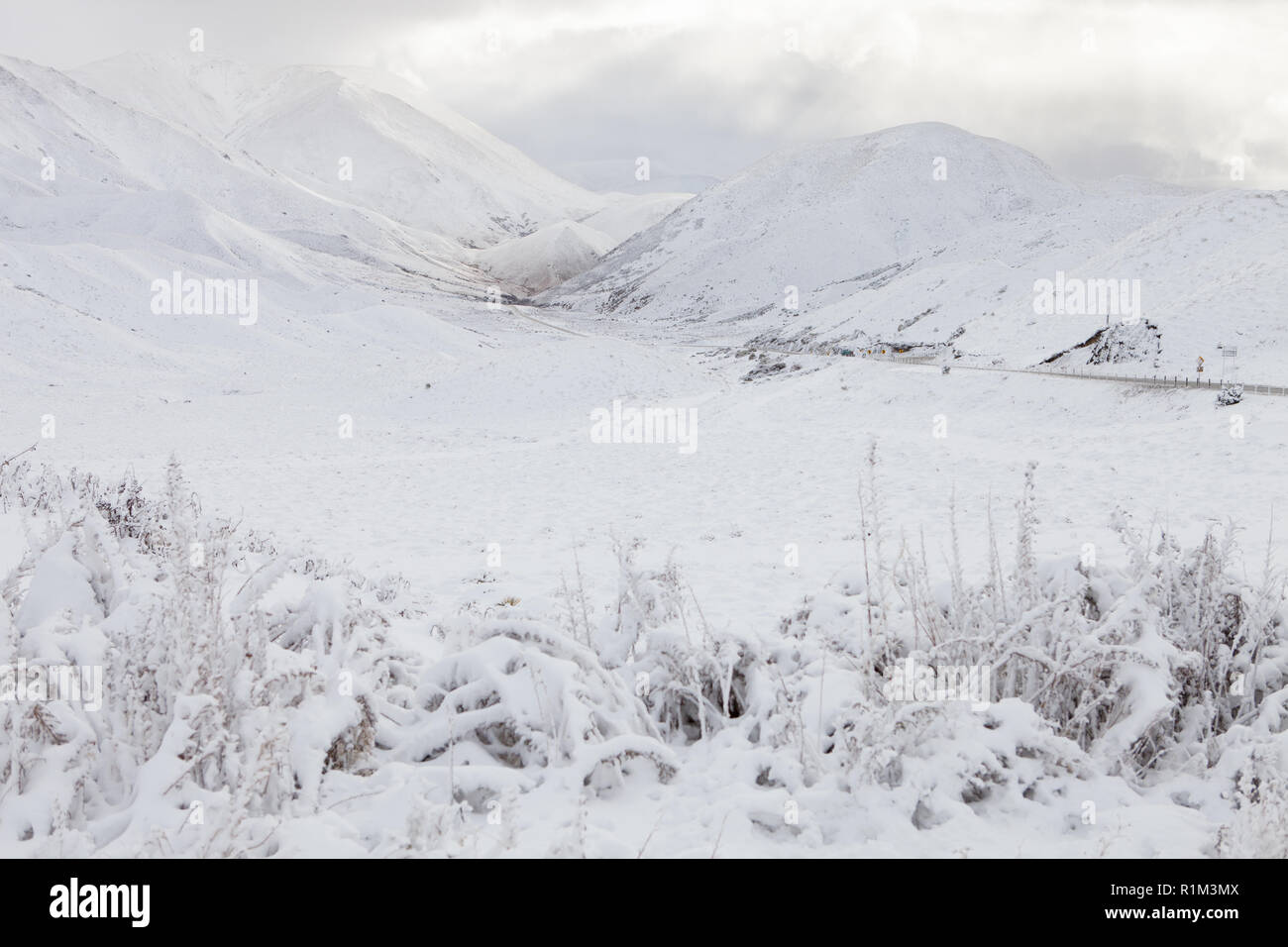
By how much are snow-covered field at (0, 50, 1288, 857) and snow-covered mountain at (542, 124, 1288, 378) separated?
2.59 feet

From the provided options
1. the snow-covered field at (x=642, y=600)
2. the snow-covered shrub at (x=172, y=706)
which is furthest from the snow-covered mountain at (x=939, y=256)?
the snow-covered shrub at (x=172, y=706)

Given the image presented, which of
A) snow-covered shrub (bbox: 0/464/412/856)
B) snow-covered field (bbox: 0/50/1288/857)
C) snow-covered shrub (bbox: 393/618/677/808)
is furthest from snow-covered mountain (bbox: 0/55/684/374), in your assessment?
snow-covered shrub (bbox: 393/618/677/808)

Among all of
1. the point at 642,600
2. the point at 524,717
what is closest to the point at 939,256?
the point at 642,600

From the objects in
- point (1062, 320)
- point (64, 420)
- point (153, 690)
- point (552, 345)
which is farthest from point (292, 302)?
point (153, 690)

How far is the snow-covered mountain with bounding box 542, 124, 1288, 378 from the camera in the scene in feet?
122

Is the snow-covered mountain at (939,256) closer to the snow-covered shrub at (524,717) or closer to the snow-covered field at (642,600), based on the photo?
the snow-covered field at (642,600)

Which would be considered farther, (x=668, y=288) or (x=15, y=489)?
(x=668, y=288)

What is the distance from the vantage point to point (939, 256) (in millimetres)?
89000

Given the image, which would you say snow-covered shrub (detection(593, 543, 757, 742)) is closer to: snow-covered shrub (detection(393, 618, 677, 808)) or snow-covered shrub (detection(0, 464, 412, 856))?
snow-covered shrub (detection(393, 618, 677, 808))

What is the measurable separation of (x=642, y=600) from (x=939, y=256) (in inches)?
3651

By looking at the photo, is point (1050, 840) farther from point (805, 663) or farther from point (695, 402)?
point (695, 402)

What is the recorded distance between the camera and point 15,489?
10078 mm

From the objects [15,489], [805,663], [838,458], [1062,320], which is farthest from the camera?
[1062,320]
